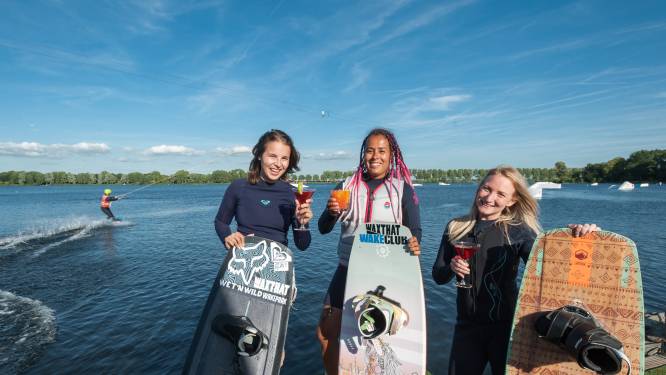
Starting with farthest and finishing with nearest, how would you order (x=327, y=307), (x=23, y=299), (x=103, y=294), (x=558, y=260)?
(x=103, y=294) < (x=23, y=299) < (x=327, y=307) < (x=558, y=260)

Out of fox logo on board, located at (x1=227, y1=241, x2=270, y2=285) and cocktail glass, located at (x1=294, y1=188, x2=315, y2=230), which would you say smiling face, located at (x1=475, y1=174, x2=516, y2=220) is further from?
fox logo on board, located at (x1=227, y1=241, x2=270, y2=285)

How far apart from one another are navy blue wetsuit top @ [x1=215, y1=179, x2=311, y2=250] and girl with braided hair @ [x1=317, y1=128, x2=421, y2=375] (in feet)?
1.92

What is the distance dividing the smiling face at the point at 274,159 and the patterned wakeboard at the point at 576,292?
319 cm

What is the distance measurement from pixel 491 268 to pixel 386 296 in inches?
47.4

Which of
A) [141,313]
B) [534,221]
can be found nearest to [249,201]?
[534,221]

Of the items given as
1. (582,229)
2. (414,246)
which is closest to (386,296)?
(414,246)

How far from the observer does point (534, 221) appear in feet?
11.9

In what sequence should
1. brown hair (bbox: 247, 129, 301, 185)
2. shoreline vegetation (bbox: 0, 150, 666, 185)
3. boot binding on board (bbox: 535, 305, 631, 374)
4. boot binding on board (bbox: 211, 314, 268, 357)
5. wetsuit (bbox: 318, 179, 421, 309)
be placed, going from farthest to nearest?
shoreline vegetation (bbox: 0, 150, 666, 185)
brown hair (bbox: 247, 129, 301, 185)
wetsuit (bbox: 318, 179, 421, 309)
boot binding on board (bbox: 211, 314, 268, 357)
boot binding on board (bbox: 535, 305, 631, 374)

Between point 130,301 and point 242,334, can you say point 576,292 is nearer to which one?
point 242,334

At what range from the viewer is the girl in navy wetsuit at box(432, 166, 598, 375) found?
3.30 metres

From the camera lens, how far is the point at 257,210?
4184mm

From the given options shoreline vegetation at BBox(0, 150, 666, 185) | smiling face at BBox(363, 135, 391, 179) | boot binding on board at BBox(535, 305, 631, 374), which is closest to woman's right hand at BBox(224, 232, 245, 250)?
smiling face at BBox(363, 135, 391, 179)

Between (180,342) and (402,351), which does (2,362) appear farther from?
(402,351)

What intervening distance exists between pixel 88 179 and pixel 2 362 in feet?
678
